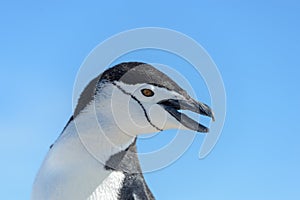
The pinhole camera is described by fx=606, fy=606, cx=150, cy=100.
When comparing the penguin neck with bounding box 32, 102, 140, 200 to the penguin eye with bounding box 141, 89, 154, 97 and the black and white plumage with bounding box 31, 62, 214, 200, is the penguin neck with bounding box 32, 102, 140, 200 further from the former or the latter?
the penguin eye with bounding box 141, 89, 154, 97

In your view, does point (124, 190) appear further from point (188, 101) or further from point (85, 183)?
point (188, 101)

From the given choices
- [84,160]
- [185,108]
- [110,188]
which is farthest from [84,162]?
[185,108]

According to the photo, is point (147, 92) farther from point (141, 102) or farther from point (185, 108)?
point (185, 108)

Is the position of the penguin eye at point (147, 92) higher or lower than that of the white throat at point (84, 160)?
higher

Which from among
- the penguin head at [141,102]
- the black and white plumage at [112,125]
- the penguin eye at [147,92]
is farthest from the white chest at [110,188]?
the penguin eye at [147,92]

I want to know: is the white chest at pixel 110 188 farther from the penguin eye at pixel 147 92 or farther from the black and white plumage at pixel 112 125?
the penguin eye at pixel 147 92

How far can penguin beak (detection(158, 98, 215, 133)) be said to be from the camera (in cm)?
478

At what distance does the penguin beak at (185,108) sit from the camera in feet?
15.7

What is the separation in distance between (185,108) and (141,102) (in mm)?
360

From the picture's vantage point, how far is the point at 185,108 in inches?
189

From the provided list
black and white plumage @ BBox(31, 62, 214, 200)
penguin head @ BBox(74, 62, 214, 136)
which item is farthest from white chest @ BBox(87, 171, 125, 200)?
penguin head @ BBox(74, 62, 214, 136)

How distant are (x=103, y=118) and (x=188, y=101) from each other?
2.26ft

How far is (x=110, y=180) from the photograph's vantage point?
15.9 ft

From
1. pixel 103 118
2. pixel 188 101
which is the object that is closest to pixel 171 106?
pixel 188 101
